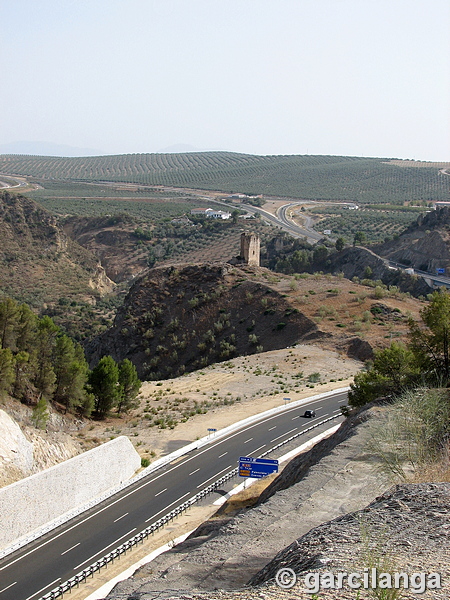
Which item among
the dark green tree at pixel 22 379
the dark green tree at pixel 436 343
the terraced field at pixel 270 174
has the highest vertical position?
the terraced field at pixel 270 174

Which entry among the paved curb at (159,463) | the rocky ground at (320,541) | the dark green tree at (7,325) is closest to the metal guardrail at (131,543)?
the paved curb at (159,463)

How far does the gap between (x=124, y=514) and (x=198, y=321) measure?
2745cm

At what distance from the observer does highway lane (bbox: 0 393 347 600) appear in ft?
50.7

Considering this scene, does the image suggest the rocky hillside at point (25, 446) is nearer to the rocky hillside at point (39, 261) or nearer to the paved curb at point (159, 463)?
the paved curb at point (159, 463)

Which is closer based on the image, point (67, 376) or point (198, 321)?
point (67, 376)

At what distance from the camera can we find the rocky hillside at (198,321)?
4272cm

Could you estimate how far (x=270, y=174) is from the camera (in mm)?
156875

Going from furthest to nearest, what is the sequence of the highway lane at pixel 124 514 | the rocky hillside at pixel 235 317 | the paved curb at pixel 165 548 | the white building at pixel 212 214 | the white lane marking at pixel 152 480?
the white building at pixel 212 214 → the rocky hillside at pixel 235 317 → the white lane marking at pixel 152 480 → the highway lane at pixel 124 514 → the paved curb at pixel 165 548

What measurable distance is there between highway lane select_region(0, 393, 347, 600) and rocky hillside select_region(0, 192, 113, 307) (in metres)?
34.3

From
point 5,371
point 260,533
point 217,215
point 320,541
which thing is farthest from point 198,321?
point 217,215

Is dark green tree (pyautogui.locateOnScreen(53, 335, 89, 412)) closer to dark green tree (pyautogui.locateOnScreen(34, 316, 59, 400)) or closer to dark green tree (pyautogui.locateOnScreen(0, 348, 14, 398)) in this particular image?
dark green tree (pyautogui.locateOnScreen(34, 316, 59, 400))

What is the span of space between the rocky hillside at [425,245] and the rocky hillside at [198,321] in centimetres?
2455

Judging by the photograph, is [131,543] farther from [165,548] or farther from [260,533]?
[260,533]

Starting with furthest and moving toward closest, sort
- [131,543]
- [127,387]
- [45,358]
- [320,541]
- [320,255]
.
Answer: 1. [320,255]
2. [127,387]
3. [45,358]
4. [131,543]
5. [320,541]
